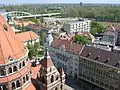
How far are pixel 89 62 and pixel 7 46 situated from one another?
3481 centimetres

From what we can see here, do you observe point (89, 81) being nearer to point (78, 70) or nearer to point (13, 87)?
point (78, 70)

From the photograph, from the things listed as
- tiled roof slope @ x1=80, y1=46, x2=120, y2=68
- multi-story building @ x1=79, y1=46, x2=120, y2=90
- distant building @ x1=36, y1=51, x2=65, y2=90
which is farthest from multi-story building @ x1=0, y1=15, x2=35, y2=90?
tiled roof slope @ x1=80, y1=46, x2=120, y2=68

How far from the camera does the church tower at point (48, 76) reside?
1476 inches

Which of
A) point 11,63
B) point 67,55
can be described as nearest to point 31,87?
point 11,63

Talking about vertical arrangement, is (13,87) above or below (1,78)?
below

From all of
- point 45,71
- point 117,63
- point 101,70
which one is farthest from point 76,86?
point 45,71

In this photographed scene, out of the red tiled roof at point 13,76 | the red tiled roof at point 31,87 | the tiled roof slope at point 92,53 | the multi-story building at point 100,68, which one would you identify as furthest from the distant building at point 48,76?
the tiled roof slope at point 92,53

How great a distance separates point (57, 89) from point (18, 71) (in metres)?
10.5

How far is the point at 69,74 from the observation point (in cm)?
7094

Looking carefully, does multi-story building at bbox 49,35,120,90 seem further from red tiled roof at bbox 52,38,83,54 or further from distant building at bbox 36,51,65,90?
distant building at bbox 36,51,65,90

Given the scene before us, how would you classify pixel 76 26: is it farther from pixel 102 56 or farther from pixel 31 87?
pixel 31 87

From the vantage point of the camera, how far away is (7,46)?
Answer: 3394 centimetres

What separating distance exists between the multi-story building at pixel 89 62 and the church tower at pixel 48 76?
2086 cm

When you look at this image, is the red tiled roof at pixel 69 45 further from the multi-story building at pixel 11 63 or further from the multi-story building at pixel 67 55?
the multi-story building at pixel 11 63
